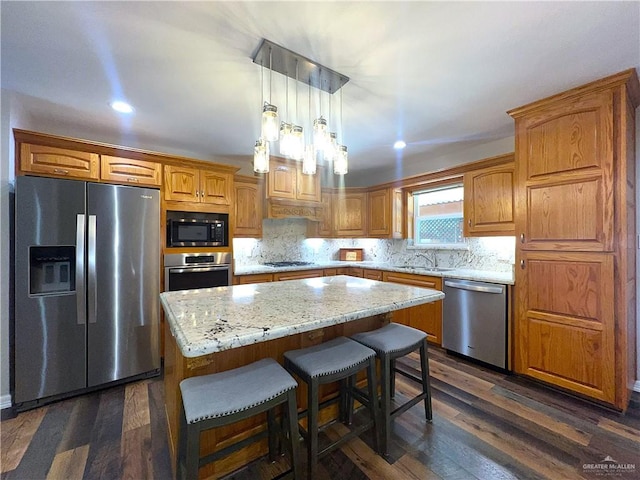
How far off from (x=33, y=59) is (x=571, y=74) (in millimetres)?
3565

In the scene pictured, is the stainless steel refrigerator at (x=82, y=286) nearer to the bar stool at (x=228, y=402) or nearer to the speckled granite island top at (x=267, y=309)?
the speckled granite island top at (x=267, y=309)

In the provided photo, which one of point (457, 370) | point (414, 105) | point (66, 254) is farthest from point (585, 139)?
point (66, 254)

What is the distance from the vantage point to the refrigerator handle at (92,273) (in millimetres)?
2307

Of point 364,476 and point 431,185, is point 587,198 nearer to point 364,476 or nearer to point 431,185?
point 431,185

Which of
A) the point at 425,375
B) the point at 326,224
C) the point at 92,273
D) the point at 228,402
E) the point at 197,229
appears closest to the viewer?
the point at 228,402

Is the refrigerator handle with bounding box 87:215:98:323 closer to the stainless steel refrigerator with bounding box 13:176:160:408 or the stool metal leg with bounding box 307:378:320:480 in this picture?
the stainless steel refrigerator with bounding box 13:176:160:408

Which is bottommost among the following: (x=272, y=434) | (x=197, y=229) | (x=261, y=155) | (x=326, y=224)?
(x=272, y=434)

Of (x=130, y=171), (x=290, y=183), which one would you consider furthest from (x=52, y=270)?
(x=290, y=183)

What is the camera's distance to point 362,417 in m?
2.00

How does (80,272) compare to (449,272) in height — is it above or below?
above

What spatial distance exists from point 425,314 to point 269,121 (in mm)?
2824

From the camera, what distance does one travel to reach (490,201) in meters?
2.99

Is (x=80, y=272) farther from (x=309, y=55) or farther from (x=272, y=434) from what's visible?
(x=309, y=55)

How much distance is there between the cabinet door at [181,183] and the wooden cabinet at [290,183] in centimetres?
96
